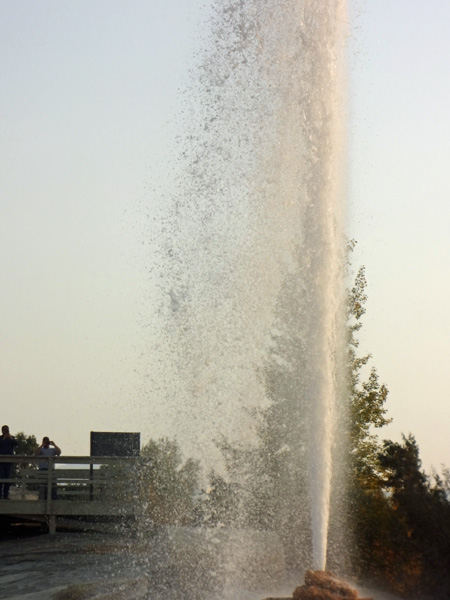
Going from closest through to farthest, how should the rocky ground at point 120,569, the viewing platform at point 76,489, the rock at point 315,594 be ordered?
the rock at point 315,594, the rocky ground at point 120,569, the viewing platform at point 76,489

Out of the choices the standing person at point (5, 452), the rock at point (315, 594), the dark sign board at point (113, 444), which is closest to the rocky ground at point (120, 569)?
the standing person at point (5, 452)

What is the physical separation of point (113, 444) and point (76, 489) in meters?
2.02

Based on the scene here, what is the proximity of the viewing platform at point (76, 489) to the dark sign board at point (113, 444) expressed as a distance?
142 cm

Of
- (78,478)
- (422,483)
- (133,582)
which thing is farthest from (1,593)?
(78,478)

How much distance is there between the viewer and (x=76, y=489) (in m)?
22.9

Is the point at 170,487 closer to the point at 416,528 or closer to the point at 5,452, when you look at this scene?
the point at 5,452

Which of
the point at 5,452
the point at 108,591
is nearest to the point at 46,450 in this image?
the point at 5,452

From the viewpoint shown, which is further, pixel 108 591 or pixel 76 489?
pixel 76 489

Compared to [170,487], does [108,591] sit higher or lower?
lower

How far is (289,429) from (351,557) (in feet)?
28.1

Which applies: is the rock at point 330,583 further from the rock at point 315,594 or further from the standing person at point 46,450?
the standing person at point 46,450

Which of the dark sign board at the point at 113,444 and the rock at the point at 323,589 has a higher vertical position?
the dark sign board at the point at 113,444

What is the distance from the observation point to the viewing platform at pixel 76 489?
71.9ft

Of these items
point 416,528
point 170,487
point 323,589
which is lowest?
point 170,487
